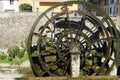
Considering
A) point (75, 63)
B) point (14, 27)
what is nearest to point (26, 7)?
point (14, 27)

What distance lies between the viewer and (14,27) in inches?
1173

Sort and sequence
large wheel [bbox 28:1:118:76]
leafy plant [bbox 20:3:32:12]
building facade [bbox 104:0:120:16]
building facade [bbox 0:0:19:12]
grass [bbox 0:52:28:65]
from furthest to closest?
1. building facade [bbox 0:0:19:12]
2. leafy plant [bbox 20:3:32:12]
3. building facade [bbox 104:0:120:16]
4. grass [bbox 0:52:28:65]
5. large wheel [bbox 28:1:118:76]

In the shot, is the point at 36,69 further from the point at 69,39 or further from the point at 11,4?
the point at 11,4

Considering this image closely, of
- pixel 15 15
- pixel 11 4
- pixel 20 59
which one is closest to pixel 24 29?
pixel 15 15

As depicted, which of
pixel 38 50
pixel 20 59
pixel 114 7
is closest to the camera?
pixel 38 50

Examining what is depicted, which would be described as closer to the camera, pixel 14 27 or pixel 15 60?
pixel 15 60

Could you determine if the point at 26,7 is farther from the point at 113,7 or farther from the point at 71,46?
the point at 71,46

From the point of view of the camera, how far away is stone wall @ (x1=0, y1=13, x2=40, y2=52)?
2953cm

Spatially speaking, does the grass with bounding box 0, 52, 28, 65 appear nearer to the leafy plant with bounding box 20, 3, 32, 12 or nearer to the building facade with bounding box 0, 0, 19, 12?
the leafy plant with bounding box 20, 3, 32, 12

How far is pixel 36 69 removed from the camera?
1537 cm

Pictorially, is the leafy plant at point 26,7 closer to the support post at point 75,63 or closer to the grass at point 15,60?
the grass at point 15,60

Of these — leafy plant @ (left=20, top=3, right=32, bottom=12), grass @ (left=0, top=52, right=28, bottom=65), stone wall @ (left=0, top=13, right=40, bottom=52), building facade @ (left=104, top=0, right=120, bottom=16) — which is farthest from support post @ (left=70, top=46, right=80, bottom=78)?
leafy plant @ (left=20, top=3, right=32, bottom=12)

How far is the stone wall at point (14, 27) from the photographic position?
29.5m

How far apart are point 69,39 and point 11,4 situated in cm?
2807
